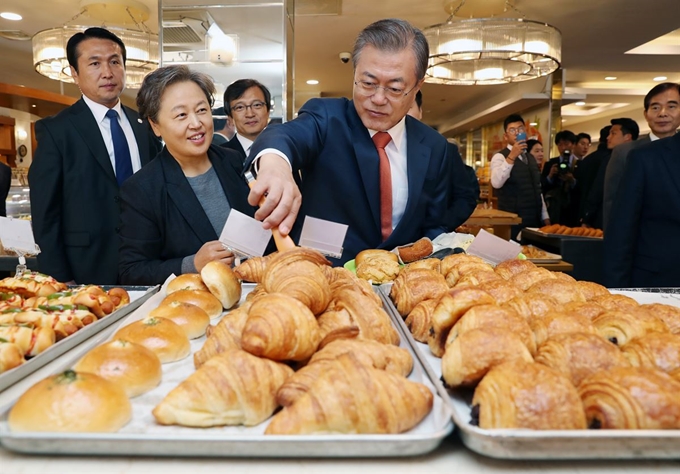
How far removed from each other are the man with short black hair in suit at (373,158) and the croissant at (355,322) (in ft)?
3.55

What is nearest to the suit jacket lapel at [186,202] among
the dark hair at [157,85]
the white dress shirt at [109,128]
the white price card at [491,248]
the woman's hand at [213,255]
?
the dark hair at [157,85]

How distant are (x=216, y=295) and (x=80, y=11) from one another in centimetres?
750

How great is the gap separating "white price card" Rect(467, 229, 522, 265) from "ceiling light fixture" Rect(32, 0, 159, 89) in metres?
5.78

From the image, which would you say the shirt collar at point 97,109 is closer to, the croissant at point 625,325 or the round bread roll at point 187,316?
the round bread roll at point 187,316

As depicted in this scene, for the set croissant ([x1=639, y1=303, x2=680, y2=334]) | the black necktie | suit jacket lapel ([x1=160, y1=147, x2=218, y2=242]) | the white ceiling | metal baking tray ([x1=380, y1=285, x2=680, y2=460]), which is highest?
the white ceiling

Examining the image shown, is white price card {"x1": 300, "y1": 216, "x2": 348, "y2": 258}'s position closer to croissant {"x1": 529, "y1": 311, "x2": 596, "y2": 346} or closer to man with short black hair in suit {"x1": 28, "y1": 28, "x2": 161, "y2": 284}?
croissant {"x1": 529, "y1": 311, "x2": 596, "y2": 346}

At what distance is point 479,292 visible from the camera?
3.68 ft

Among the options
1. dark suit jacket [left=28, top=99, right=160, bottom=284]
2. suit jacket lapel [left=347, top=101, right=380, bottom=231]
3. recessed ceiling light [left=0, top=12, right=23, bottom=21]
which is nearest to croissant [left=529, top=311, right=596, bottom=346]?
suit jacket lapel [left=347, top=101, right=380, bottom=231]

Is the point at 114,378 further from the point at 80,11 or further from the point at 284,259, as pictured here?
the point at 80,11

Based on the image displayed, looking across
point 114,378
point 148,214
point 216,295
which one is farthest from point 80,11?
point 114,378

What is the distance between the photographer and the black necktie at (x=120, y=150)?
3.37 meters


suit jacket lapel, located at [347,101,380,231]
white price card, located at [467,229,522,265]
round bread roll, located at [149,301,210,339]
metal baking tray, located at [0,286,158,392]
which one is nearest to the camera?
metal baking tray, located at [0,286,158,392]

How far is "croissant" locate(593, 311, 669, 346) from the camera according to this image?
1.07 metres

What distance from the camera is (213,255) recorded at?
2.14 metres
